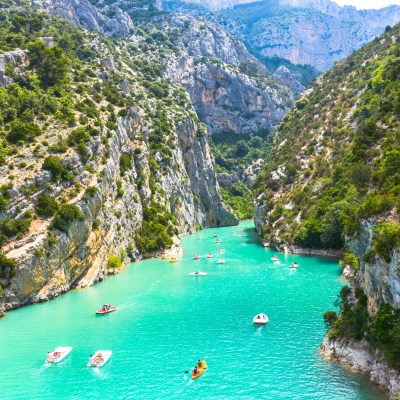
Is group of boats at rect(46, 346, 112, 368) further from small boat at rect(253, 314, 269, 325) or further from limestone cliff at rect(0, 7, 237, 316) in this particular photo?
limestone cliff at rect(0, 7, 237, 316)

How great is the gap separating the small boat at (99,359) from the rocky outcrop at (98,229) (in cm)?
1986

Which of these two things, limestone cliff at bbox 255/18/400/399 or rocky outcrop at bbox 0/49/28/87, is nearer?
limestone cliff at bbox 255/18/400/399

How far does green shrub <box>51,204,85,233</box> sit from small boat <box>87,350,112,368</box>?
81.5 feet

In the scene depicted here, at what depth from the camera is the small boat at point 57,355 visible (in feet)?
113

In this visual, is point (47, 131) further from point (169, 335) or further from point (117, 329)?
point (169, 335)

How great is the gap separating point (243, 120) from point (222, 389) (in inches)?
7026

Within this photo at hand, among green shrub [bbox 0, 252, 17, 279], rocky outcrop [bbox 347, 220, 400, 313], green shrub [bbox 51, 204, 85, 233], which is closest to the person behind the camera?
rocky outcrop [bbox 347, 220, 400, 313]

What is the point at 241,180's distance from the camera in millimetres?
184875

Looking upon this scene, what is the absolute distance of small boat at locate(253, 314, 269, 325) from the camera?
40219 mm

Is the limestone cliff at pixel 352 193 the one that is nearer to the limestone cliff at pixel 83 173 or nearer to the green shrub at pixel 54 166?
the limestone cliff at pixel 83 173

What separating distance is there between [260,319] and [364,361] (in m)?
13.2

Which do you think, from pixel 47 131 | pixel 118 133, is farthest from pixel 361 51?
pixel 47 131

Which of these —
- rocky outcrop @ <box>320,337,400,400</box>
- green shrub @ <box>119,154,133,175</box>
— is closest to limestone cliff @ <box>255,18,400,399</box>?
rocky outcrop @ <box>320,337,400,400</box>

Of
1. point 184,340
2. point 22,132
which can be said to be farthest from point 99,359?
point 22,132
